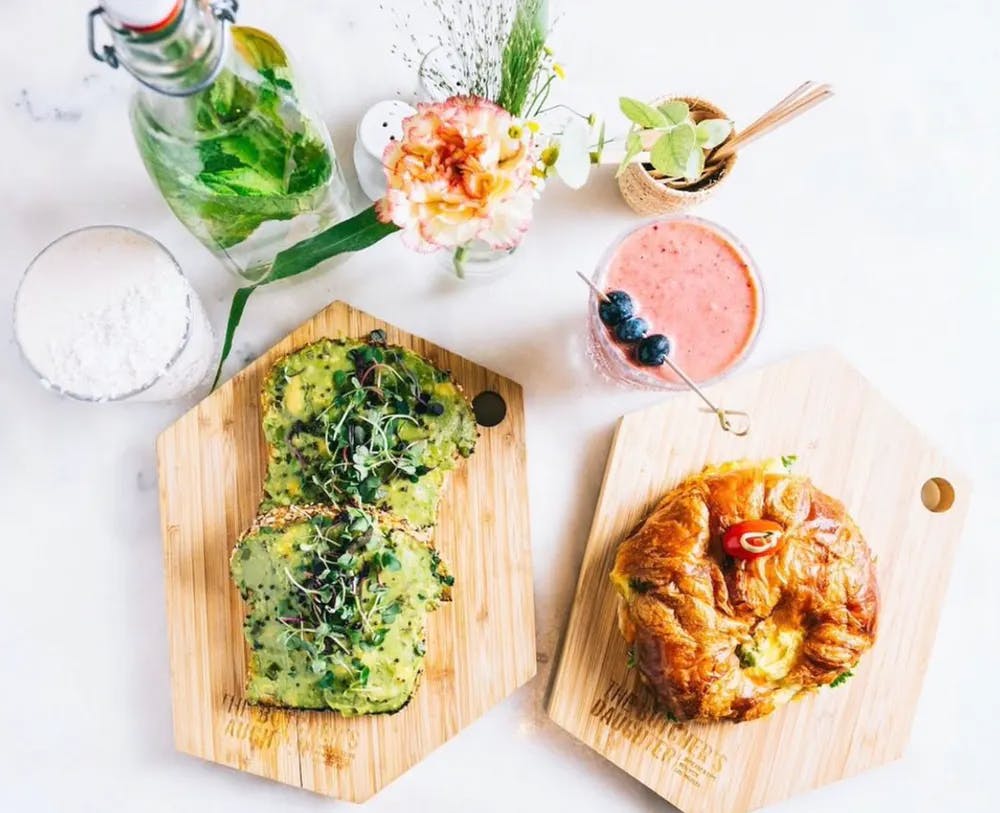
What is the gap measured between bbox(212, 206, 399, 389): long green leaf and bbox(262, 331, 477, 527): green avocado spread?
0.19 metres

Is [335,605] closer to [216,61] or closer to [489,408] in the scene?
[489,408]

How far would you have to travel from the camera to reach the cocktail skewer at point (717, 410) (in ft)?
5.37

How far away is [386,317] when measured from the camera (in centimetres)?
198

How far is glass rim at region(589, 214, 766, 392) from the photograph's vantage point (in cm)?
172

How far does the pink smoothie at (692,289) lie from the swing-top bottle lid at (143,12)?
913mm

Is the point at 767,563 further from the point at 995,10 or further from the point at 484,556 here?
the point at 995,10

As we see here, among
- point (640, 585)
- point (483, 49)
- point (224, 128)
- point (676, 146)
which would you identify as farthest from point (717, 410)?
point (224, 128)

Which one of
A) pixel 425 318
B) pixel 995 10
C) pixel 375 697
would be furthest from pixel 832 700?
pixel 995 10

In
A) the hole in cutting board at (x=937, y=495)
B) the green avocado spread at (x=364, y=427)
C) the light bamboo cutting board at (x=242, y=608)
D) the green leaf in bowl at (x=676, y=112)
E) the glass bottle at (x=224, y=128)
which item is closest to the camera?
the glass bottle at (x=224, y=128)

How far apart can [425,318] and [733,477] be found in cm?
73

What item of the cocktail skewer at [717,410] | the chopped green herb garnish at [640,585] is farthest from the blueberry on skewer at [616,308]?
the chopped green herb garnish at [640,585]

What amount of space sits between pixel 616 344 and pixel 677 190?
1.15ft

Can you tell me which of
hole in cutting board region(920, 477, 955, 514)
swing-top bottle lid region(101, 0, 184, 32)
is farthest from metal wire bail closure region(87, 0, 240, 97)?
hole in cutting board region(920, 477, 955, 514)

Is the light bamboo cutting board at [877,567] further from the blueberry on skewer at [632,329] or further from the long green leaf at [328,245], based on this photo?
the long green leaf at [328,245]
